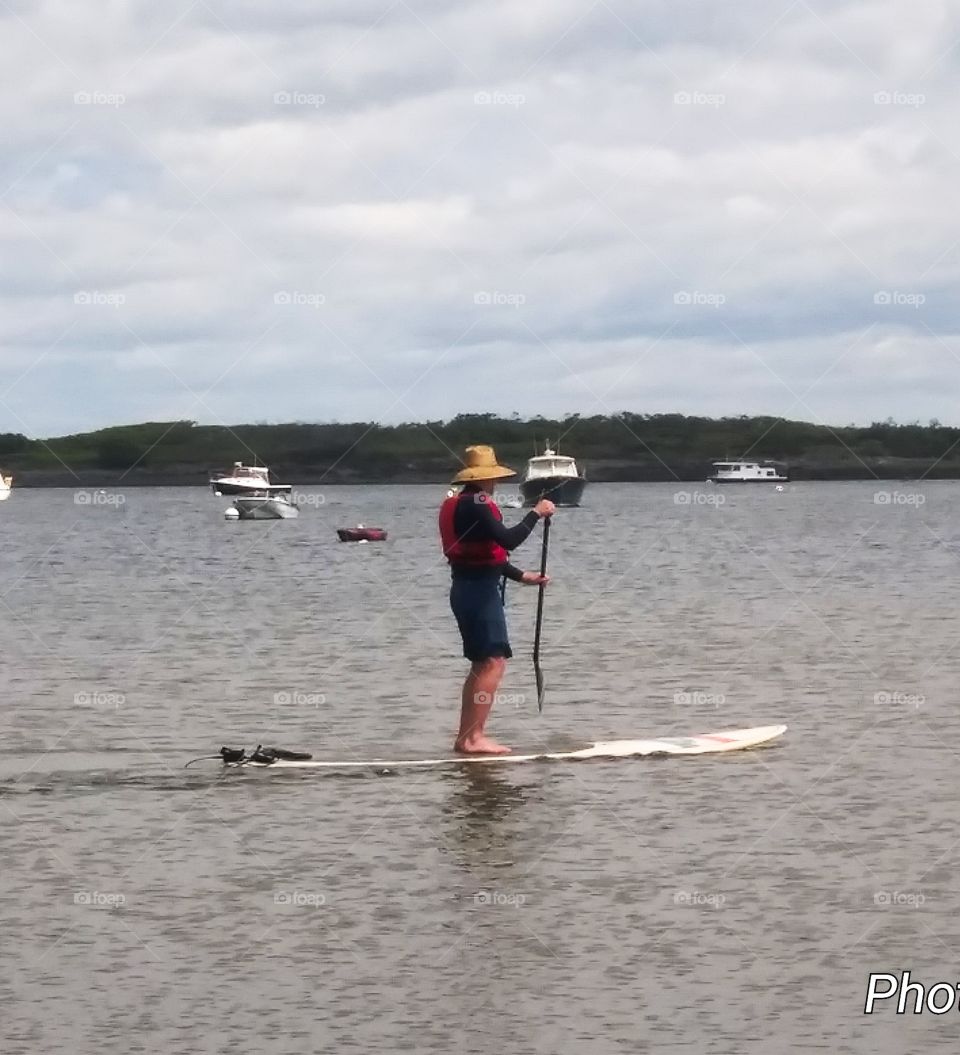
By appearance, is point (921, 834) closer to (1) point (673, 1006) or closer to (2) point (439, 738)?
(1) point (673, 1006)

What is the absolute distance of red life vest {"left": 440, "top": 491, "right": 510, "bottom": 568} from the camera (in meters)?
14.3

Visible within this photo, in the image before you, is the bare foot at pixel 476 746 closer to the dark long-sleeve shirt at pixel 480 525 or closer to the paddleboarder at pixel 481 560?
the paddleboarder at pixel 481 560

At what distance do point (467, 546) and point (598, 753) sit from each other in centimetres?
216

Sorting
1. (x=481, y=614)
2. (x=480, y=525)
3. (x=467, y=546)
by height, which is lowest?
(x=481, y=614)

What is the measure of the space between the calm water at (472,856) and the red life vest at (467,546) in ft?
5.12

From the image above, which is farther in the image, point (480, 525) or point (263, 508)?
point (263, 508)

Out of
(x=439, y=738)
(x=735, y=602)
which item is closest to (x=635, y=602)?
(x=735, y=602)

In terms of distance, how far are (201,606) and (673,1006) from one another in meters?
31.5

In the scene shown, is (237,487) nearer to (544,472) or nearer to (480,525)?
(544,472)

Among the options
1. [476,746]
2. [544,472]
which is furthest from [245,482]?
[476,746]

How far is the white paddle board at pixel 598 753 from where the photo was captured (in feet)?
49.5

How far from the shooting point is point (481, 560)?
14.5 metres

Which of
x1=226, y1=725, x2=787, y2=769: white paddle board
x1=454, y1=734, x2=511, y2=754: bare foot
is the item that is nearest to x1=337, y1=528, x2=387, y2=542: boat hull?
x1=226, y1=725, x2=787, y2=769: white paddle board

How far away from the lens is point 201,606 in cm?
3934
